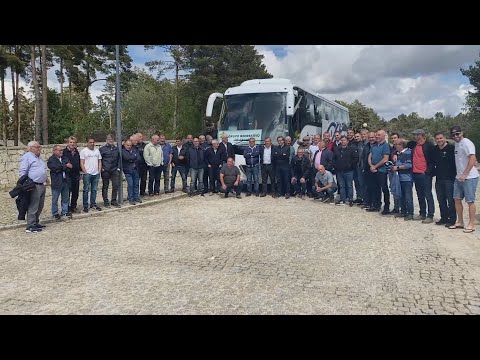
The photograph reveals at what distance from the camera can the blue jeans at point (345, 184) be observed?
1027cm

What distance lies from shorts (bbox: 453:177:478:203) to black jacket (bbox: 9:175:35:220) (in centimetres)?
833

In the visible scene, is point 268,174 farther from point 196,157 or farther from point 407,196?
point 407,196

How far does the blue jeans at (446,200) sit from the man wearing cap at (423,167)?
27 centimetres

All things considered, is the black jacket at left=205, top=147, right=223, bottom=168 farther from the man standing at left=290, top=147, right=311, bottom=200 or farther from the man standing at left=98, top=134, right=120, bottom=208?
the man standing at left=98, top=134, right=120, bottom=208

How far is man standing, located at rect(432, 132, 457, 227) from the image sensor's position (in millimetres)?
7785

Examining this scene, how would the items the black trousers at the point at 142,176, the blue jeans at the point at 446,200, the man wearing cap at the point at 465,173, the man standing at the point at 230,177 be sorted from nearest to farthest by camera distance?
the man wearing cap at the point at 465,173, the blue jeans at the point at 446,200, the black trousers at the point at 142,176, the man standing at the point at 230,177

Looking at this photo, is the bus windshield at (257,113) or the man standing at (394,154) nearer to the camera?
the man standing at (394,154)

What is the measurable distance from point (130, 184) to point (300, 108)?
6.61m

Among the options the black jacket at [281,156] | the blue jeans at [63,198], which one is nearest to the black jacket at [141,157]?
the blue jeans at [63,198]

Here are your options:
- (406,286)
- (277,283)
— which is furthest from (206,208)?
(406,286)

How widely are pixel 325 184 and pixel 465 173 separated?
13.4ft

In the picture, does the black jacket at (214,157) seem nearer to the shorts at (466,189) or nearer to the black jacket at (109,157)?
the black jacket at (109,157)

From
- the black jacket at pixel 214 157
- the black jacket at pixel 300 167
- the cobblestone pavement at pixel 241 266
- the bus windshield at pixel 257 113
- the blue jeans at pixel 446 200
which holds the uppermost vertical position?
the bus windshield at pixel 257 113

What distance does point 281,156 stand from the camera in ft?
37.5
